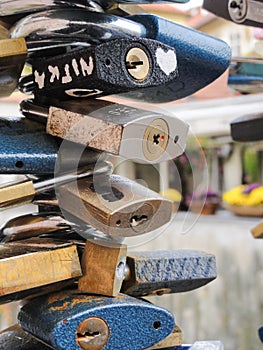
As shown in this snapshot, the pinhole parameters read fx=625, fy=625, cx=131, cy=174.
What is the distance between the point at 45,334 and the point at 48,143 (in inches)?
6.2

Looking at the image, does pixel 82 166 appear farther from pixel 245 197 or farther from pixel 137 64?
pixel 245 197

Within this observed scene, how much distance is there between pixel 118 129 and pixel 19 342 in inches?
10.0

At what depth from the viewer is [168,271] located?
0.61 meters

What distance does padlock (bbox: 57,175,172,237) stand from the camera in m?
0.49

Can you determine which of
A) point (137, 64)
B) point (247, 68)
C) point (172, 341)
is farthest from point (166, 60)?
point (247, 68)

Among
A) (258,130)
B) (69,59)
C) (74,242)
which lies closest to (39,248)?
(74,242)

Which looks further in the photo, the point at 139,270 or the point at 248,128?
the point at 248,128

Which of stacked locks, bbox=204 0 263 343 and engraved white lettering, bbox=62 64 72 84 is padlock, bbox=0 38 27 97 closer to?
engraved white lettering, bbox=62 64 72 84

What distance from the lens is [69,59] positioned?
0.52 m

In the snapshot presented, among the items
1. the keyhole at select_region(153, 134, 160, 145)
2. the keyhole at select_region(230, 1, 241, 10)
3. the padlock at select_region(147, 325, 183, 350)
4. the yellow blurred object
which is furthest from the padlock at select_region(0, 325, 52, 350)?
the yellow blurred object

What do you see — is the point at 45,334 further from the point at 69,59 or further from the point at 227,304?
the point at 227,304

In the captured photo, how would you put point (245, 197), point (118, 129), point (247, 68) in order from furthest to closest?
point (245, 197), point (247, 68), point (118, 129)

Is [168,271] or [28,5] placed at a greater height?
[28,5]

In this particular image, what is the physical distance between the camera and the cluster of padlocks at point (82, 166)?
495 mm
